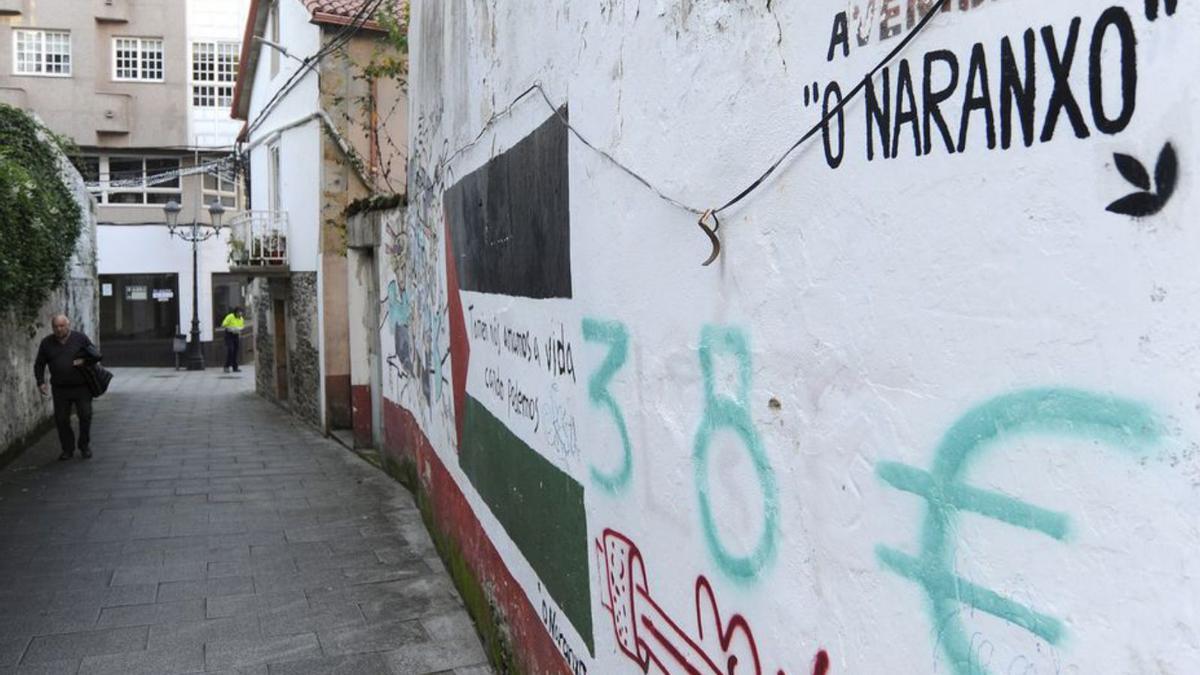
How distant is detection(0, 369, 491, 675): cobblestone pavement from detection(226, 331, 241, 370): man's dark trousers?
15064 mm

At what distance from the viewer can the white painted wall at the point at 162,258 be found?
1105 inches

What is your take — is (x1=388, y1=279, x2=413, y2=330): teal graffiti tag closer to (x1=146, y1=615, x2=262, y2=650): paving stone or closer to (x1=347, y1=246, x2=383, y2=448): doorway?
Answer: (x1=347, y1=246, x2=383, y2=448): doorway

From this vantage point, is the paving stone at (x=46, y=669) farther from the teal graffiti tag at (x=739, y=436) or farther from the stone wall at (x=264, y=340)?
the stone wall at (x=264, y=340)

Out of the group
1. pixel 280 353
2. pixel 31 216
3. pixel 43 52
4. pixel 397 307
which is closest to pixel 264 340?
pixel 280 353

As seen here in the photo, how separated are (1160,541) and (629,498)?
188 centimetres

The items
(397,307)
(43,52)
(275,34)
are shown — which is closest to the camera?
(397,307)

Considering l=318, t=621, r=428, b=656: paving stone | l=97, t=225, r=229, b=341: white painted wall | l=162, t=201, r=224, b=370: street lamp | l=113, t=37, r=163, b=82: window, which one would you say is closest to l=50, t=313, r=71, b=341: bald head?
l=318, t=621, r=428, b=656: paving stone

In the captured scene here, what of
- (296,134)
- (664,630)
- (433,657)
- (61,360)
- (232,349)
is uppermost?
(296,134)

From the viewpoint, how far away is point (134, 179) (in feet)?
94.3

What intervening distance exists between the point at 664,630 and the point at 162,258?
29.1 m

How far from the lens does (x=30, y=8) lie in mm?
28109

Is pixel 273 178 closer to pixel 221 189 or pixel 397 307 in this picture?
pixel 397 307

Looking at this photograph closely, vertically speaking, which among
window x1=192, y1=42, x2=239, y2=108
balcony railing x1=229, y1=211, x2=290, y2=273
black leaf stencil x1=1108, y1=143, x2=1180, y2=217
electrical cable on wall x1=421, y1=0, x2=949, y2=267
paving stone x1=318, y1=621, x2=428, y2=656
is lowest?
paving stone x1=318, y1=621, x2=428, y2=656

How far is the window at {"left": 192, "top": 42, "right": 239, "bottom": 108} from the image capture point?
29.3 m
